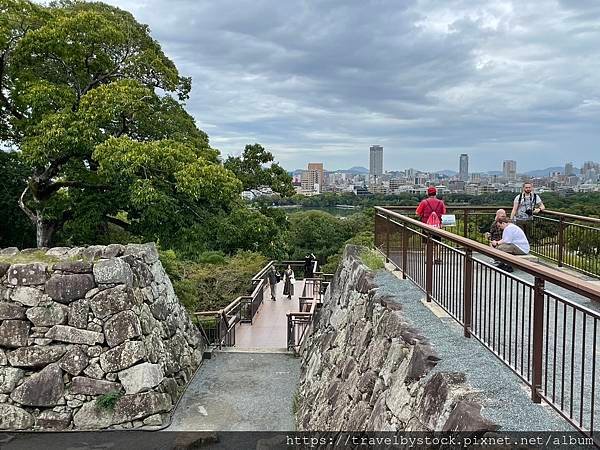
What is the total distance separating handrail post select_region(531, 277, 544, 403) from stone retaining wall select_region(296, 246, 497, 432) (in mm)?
409

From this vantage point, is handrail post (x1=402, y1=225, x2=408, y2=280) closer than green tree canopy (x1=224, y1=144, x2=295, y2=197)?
Yes

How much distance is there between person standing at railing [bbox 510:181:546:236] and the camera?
835cm

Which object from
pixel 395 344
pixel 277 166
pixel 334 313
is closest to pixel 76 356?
pixel 334 313

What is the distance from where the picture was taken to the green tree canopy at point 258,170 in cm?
1351

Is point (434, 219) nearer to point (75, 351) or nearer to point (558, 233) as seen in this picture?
point (558, 233)

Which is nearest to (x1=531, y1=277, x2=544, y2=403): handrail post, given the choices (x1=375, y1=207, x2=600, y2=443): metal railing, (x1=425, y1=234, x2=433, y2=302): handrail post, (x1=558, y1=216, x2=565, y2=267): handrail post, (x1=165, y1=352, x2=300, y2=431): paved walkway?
(x1=375, y1=207, x2=600, y2=443): metal railing

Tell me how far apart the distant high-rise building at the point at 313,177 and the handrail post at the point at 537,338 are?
54.9 metres

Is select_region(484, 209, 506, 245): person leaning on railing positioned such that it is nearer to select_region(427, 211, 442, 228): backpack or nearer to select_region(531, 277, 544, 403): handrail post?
select_region(427, 211, 442, 228): backpack

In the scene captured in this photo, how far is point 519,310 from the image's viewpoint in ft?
16.9

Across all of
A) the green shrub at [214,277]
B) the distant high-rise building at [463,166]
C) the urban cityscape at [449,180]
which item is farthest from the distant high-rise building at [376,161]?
the green shrub at [214,277]

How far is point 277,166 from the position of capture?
45.2 ft

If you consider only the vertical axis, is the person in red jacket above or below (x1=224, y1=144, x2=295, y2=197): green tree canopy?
below

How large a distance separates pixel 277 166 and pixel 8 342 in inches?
325

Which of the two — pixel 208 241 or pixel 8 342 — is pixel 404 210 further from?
pixel 8 342
